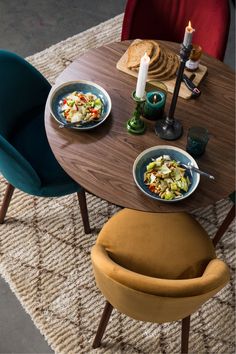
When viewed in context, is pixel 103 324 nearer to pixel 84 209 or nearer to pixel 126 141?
pixel 84 209

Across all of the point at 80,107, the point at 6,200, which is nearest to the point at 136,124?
the point at 80,107

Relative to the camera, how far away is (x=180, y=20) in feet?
6.31

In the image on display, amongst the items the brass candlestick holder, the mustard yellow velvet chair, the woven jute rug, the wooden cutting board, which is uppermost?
the wooden cutting board

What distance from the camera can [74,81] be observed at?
1539 mm

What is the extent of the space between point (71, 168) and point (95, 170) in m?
0.07

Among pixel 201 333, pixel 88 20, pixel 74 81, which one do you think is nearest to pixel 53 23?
pixel 88 20

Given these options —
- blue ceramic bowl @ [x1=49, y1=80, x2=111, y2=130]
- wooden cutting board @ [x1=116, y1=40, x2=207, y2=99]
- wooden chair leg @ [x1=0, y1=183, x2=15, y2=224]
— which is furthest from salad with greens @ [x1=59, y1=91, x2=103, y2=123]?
wooden chair leg @ [x1=0, y1=183, x2=15, y2=224]

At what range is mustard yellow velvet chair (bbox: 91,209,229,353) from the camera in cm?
114

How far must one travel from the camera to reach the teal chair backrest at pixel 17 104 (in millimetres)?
1483

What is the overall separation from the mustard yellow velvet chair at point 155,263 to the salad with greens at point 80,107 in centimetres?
33

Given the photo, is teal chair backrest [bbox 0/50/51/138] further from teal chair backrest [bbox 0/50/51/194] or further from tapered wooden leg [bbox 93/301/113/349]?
tapered wooden leg [bbox 93/301/113/349]

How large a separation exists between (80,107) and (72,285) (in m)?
0.71

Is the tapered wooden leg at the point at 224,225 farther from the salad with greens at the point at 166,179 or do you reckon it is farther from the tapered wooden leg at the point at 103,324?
the tapered wooden leg at the point at 103,324

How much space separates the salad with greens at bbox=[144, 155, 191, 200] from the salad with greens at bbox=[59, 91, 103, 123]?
248mm
